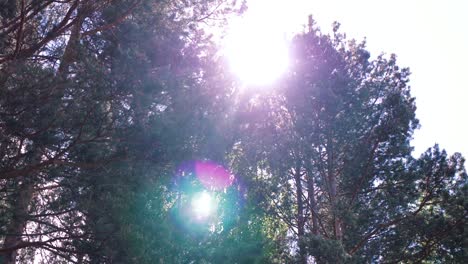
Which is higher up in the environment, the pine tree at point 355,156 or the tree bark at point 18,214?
the pine tree at point 355,156

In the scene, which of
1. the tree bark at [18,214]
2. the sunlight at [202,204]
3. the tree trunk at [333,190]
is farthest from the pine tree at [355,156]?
the tree bark at [18,214]

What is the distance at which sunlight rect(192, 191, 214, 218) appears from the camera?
27.1 ft

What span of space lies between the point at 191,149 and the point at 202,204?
4.34ft

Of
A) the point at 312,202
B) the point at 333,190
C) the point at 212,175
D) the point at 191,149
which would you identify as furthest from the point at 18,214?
the point at 312,202

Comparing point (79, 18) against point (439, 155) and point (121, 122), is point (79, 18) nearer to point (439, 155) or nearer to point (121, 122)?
point (121, 122)

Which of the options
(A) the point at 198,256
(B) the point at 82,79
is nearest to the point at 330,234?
(A) the point at 198,256

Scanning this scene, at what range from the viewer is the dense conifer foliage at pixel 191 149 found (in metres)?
7.09

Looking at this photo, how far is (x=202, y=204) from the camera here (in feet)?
27.7

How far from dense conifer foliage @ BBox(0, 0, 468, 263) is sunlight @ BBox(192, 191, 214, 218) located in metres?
0.03

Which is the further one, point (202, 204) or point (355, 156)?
point (355, 156)

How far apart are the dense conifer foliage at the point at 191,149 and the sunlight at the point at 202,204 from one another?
3cm

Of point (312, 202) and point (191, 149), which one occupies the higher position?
point (312, 202)

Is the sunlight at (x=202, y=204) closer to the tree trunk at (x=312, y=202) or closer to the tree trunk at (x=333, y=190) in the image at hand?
the tree trunk at (x=333, y=190)

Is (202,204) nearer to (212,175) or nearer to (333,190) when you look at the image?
(212,175)
